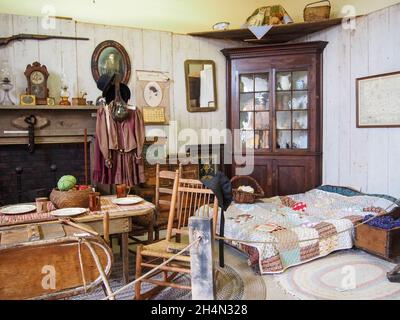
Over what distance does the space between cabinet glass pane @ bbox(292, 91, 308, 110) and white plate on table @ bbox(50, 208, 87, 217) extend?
10.8 ft

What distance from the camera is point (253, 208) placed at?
4.01 meters

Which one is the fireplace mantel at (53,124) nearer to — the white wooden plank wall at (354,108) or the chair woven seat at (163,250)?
the chair woven seat at (163,250)

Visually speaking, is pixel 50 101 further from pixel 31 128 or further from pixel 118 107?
pixel 118 107

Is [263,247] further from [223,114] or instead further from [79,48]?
[79,48]

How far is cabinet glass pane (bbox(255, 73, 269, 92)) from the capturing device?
5014 millimetres

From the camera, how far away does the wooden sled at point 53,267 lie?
4.47 ft

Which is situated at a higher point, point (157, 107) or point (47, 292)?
point (157, 107)

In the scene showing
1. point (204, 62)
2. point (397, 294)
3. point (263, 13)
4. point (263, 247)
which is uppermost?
point (263, 13)

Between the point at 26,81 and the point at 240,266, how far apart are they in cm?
295

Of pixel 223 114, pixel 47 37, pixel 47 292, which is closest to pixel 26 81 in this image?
pixel 47 37

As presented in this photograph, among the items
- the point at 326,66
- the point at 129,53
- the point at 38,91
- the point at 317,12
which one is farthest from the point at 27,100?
the point at 326,66

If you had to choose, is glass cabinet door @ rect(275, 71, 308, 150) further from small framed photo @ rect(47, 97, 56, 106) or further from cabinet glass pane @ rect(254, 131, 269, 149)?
small framed photo @ rect(47, 97, 56, 106)

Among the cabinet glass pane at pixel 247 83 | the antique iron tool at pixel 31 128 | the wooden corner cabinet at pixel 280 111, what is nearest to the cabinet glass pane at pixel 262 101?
the wooden corner cabinet at pixel 280 111

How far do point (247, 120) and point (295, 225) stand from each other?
2.03m
